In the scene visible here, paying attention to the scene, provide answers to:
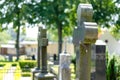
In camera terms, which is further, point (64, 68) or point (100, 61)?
point (100, 61)

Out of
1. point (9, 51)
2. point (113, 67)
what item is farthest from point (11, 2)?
point (9, 51)

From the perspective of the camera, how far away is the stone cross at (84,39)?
7.35 m

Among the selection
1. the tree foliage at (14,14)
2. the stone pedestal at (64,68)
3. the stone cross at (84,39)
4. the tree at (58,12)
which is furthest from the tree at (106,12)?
the stone cross at (84,39)

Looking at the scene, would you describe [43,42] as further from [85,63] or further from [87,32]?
[87,32]

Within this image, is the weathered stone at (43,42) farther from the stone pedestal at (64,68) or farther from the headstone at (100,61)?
the headstone at (100,61)

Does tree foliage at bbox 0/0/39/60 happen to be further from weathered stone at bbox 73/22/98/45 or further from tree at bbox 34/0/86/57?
weathered stone at bbox 73/22/98/45

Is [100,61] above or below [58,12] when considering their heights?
below

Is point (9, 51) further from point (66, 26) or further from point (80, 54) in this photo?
point (80, 54)

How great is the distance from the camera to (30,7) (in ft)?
137

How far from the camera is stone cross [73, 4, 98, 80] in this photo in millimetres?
7352

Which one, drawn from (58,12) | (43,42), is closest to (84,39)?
(43,42)

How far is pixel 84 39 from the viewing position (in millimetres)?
7426


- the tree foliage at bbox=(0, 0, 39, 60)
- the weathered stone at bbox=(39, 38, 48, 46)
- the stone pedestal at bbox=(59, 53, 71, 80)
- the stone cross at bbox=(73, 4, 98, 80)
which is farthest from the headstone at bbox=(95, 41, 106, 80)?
the tree foliage at bbox=(0, 0, 39, 60)

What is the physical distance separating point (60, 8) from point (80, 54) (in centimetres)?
3247
